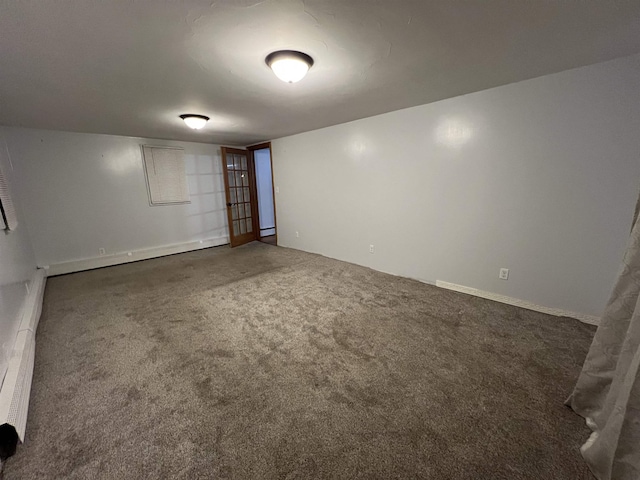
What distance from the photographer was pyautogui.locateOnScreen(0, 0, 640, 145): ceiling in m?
1.32

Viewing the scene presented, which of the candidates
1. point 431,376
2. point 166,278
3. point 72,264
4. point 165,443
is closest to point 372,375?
point 431,376

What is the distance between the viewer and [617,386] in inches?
45.8

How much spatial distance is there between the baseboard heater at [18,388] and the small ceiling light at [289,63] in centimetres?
253

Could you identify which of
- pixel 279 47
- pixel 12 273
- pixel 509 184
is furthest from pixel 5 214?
pixel 509 184

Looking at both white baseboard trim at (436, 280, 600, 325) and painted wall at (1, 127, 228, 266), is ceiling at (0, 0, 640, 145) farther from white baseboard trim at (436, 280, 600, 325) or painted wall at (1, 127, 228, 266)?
white baseboard trim at (436, 280, 600, 325)

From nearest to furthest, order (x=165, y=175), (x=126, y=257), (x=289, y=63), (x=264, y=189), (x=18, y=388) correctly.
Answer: (x=18, y=388), (x=289, y=63), (x=126, y=257), (x=165, y=175), (x=264, y=189)

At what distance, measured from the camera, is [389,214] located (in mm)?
3574

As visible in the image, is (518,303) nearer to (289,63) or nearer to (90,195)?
(289,63)

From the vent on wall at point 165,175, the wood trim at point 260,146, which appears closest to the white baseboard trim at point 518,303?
the wood trim at point 260,146

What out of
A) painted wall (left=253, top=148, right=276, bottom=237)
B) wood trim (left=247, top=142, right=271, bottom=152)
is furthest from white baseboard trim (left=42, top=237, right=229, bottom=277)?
wood trim (left=247, top=142, right=271, bottom=152)

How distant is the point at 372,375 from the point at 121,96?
332cm

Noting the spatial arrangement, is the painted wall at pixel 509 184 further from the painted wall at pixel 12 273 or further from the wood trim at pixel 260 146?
the painted wall at pixel 12 273

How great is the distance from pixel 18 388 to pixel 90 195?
3653 millimetres

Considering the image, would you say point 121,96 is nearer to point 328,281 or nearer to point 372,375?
point 328,281
